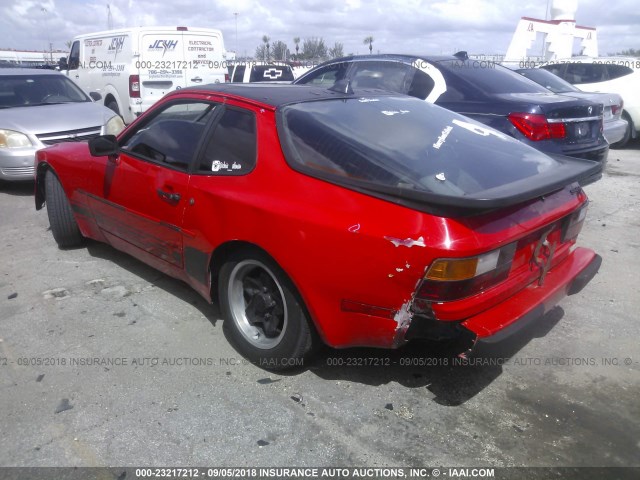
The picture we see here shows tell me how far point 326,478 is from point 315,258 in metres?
0.97

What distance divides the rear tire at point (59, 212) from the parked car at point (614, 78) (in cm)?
992

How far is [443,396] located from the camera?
2.94 meters

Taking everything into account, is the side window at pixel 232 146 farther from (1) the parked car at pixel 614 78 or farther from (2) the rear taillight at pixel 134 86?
(1) the parked car at pixel 614 78

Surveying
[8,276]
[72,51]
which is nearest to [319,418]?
[8,276]

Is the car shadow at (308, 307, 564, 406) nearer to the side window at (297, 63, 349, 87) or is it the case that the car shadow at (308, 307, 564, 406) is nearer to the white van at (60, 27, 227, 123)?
the side window at (297, 63, 349, 87)

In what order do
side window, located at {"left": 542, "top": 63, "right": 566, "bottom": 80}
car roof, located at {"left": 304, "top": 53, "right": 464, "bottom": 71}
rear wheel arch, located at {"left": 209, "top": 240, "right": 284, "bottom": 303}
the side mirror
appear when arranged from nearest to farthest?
rear wheel arch, located at {"left": 209, "top": 240, "right": 284, "bottom": 303}
the side mirror
car roof, located at {"left": 304, "top": 53, "right": 464, "bottom": 71}
side window, located at {"left": 542, "top": 63, "right": 566, "bottom": 80}

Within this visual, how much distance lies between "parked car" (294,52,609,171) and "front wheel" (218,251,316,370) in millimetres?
3277

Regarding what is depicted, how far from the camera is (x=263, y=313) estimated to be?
313 cm

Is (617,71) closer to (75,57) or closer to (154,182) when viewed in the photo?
(154,182)

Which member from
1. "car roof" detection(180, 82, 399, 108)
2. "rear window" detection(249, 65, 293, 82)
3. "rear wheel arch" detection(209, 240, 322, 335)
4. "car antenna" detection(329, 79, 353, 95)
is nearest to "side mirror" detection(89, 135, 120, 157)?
"car roof" detection(180, 82, 399, 108)

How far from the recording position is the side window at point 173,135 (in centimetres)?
342

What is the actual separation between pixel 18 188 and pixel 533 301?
703 centimetres

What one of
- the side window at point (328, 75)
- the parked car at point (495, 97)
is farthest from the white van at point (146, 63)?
the parked car at point (495, 97)

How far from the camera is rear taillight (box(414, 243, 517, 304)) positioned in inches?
92.7
